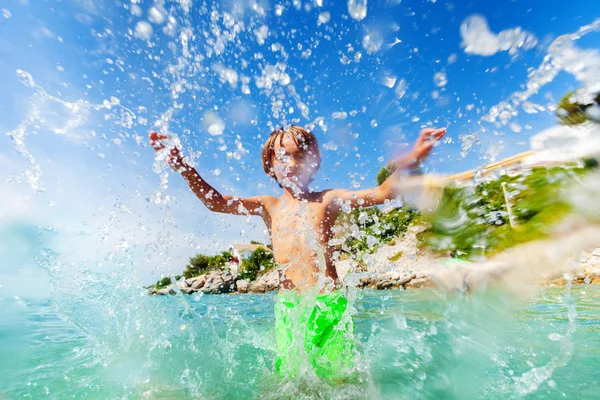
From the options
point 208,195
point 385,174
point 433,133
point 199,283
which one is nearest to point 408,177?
point 433,133

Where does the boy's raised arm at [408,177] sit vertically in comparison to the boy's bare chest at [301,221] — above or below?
above

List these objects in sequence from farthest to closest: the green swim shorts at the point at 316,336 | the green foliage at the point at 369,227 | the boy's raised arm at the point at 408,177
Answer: the green foliage at the point at 369,227 → the boy's raised arm at the point at 408,177 → the green swim shorts at the point at 316,336

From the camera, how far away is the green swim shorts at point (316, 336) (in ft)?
8.16

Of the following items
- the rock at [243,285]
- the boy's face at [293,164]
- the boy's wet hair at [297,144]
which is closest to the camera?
the boy's face at [293,164]

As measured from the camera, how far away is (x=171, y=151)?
321 cm

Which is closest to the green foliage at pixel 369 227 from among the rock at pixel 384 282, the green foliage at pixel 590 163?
the green foliage at pixel 590 163

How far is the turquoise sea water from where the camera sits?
2.17m

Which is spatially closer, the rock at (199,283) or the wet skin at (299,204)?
the wet skin at (299,204)

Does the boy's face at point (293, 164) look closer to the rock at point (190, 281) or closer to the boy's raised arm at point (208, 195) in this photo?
the boy's raised arm at point (208, 195)

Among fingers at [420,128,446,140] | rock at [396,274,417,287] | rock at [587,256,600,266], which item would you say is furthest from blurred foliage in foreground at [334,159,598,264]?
rock at [396,274,417,287]

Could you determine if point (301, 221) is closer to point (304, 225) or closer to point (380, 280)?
point (304, 225)

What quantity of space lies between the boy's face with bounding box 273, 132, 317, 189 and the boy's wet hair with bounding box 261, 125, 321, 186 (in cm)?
2

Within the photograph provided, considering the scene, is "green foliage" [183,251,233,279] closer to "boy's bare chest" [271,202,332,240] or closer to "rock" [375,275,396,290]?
"rock" [375,275,396,290]

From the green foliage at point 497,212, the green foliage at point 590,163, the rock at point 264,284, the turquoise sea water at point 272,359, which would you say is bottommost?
the turquoise sea water at point 272,359
